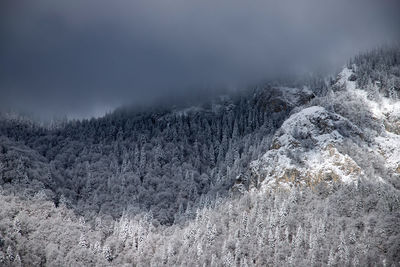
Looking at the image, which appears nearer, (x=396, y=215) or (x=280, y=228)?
(x=396, y=215)

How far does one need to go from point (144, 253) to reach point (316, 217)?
72.0m

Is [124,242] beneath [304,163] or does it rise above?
beneath

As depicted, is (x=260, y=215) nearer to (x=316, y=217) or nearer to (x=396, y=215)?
(x=316, y=217)

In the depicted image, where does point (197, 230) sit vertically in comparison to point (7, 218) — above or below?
below

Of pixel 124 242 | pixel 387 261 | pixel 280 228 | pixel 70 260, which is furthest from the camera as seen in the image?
pixel 124 242

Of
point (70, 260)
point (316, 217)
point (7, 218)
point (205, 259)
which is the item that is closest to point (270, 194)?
point (316, 217)

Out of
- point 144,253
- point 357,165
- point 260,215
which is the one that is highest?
point 357,165

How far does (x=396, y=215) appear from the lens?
508ft

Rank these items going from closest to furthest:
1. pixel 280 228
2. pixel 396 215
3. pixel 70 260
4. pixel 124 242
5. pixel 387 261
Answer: pixel 387 261
pixel 396 215
pixel 280 228
pixel 70 260
pixel 124 242

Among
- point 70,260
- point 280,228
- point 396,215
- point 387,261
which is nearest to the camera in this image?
point 387,261

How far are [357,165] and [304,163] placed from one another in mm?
22185

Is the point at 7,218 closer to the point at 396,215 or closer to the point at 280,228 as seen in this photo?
the point at 280,228

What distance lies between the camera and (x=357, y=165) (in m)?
188

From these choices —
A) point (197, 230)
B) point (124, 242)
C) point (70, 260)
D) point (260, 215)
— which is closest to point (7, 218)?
point (70, 260)
